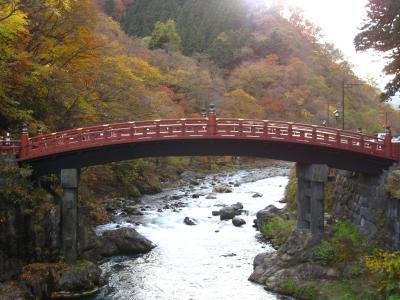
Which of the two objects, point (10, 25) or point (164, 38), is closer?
point (10, 25)

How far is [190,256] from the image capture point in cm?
2911

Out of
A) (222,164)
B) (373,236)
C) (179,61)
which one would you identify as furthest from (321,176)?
(179,61)

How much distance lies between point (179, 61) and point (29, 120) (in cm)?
5240

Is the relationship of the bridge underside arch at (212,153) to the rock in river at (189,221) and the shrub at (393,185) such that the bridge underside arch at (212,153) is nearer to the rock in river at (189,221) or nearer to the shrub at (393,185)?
the shrub at (393,185)

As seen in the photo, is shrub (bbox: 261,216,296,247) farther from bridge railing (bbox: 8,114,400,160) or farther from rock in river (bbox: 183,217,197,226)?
bridge railing (bbox: 8,114,400,160)

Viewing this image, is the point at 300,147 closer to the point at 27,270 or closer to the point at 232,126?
the point at 232,126

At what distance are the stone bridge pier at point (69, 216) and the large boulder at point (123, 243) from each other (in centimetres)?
420

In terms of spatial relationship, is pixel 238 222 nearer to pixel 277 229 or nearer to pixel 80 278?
pixel 277 229

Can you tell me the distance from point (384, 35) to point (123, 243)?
1925 cm

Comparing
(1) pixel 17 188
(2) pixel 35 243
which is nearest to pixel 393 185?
(2) pixel 35 243

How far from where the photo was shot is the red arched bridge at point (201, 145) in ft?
80.5

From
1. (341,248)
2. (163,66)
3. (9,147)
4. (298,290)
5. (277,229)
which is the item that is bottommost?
(298,290)

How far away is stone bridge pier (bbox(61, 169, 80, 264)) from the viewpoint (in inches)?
962

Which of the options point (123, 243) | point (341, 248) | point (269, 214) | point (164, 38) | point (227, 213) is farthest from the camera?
point (164, 38)
